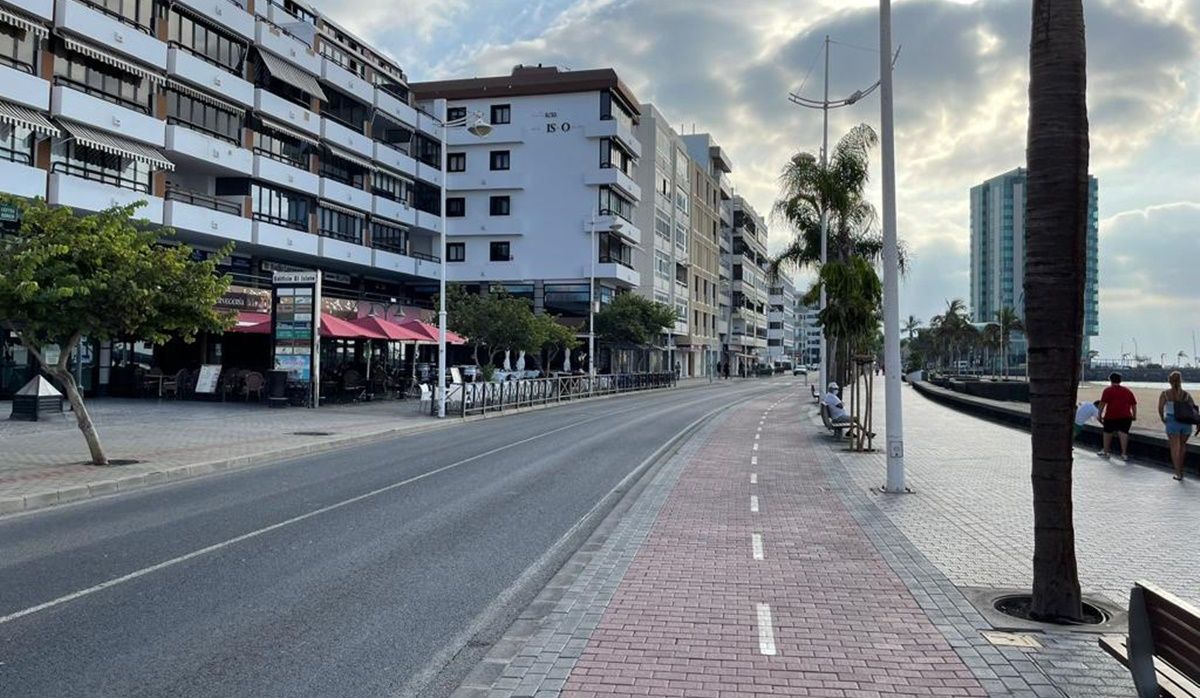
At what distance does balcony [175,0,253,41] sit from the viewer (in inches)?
1512

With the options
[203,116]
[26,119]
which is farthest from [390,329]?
[203,116]

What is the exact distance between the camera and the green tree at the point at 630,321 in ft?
183

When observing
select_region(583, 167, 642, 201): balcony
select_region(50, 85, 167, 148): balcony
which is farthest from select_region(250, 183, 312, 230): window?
select_region(583, 167, 642, 201): balcony

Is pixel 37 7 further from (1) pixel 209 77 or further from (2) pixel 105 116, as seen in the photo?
(1) pixel 209 77

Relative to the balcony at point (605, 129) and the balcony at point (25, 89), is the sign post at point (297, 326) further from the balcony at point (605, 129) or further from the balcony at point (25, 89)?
the balcony at point (605, 129)

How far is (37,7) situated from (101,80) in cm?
389

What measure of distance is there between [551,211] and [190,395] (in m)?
36.1

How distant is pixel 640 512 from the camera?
10750 mm

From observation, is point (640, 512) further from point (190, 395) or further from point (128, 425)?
point (190, 395)

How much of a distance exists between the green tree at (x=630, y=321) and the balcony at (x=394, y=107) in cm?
1728

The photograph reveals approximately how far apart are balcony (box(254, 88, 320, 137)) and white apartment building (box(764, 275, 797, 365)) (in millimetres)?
101878

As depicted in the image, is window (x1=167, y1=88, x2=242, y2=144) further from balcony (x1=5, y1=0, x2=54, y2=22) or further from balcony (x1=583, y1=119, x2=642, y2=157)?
balcony (x1=583, y1=119, x2=642, y2=157)

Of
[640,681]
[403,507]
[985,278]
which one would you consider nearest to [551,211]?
[403,507]

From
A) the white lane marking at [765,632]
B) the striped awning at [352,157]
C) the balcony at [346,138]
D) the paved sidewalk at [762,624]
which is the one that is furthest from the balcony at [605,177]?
the white lane marking at [765,632]
